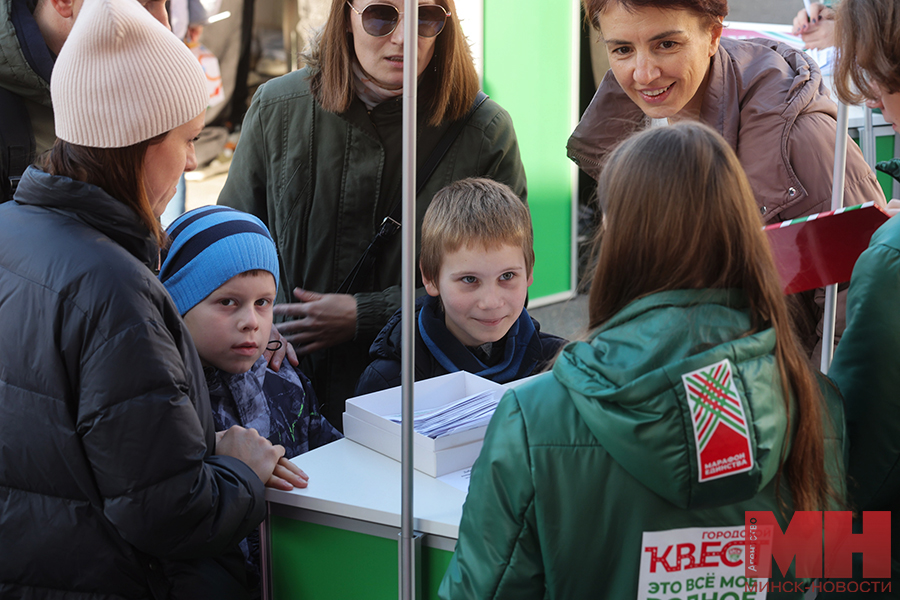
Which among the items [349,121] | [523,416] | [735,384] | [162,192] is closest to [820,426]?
[735,384]

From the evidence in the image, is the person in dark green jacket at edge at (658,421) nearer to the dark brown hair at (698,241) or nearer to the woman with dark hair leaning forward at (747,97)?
the dark brown hair at (698,241)

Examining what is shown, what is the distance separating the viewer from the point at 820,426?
1.20m

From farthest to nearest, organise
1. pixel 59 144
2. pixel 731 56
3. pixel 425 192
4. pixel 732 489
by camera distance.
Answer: pixel 425 192 < pixel 731 56 < pixel 59 144 < pixel 732 489

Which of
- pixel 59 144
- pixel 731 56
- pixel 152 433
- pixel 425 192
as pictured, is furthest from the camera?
pixel 425 192

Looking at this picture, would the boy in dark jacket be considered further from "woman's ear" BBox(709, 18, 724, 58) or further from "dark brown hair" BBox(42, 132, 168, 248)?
"dark brown hair" BBox(42, 132, 168, 248)

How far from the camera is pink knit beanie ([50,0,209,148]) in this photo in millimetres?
1317

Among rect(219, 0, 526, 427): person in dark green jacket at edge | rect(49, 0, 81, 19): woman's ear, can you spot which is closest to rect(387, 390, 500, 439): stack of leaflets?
rect(219, 0, 526, 427): person in dark green jacket at edge

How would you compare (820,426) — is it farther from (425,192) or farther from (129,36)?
(425,192)

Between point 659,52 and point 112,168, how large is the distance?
131 cm

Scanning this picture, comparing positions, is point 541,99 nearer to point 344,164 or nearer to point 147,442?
point 344,164

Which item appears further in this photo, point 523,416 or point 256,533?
point 256,533

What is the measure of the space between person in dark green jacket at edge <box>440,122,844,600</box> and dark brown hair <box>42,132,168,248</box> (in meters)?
0.68

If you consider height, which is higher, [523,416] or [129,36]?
[129,36]

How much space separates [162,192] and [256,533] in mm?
749
